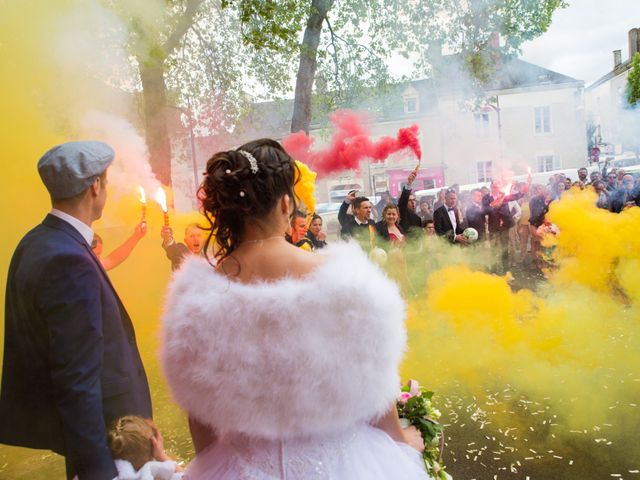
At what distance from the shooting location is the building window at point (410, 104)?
870cm

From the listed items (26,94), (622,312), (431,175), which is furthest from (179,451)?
(431,175)

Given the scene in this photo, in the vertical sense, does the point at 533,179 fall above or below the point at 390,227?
above

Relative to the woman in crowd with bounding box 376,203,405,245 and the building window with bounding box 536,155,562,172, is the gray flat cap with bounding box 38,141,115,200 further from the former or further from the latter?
the building window with bounding box 536,155,562,172

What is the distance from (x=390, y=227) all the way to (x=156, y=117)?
3448mm

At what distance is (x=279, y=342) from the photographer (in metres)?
1.49

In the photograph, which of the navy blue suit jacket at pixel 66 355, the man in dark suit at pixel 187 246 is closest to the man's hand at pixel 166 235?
the man in dark suit at pixel 187 246

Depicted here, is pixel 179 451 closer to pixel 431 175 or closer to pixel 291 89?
pixel 291 89

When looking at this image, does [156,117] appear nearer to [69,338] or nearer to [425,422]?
[69,338]

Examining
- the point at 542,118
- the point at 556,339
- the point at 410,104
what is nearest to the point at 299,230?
the point at 556,339

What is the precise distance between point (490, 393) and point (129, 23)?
15.9ft

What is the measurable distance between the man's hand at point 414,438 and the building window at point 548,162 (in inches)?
583

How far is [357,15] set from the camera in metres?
6.59

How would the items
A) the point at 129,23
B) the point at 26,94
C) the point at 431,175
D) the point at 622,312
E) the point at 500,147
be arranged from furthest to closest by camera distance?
1. the point at 431,175
2. the point at 500,147
3. the point at 622,312
4. the point at 129,23
5. the point at 26,94

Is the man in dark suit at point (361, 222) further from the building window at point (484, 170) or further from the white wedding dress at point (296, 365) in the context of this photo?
the building window at point (484, 170)
